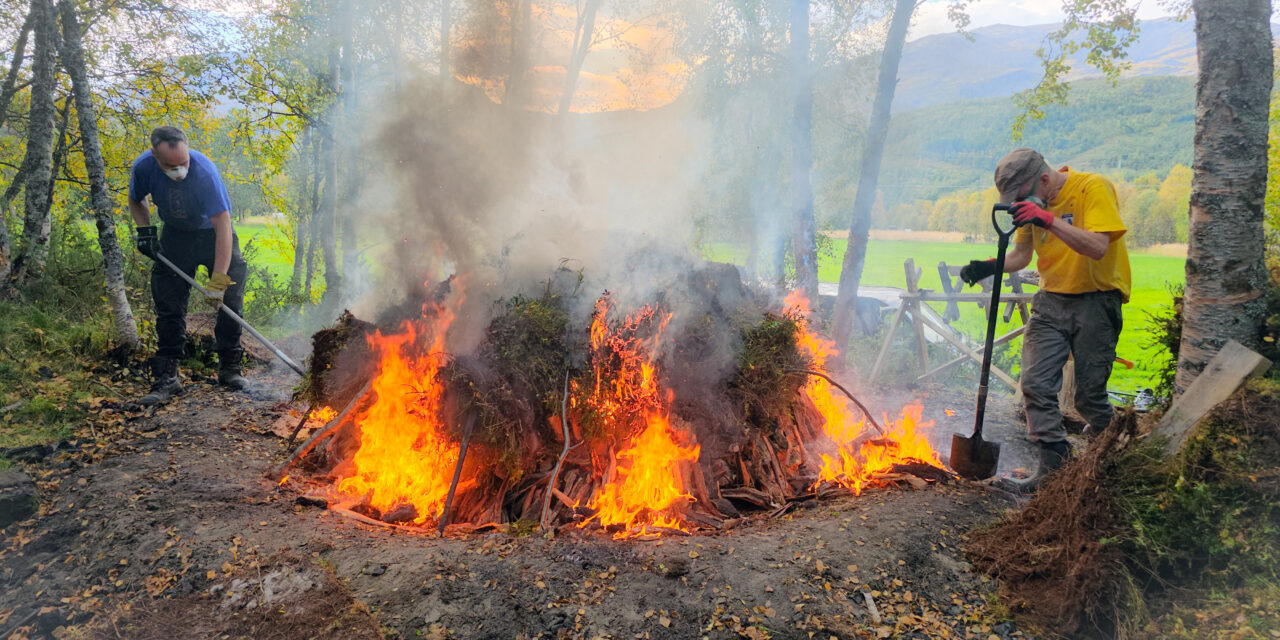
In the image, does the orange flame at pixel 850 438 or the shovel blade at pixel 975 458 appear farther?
the orange flame at pixel 850 438

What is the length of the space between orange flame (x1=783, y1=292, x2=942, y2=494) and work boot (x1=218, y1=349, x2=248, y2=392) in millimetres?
5840

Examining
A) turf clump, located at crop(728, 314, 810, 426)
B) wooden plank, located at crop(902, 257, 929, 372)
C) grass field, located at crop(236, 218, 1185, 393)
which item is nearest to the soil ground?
turf clump, located at crop(728, 314, 810, 426)

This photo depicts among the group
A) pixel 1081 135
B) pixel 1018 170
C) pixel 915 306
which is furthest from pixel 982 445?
pixel 1081 135

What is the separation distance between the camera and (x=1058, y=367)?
408cm

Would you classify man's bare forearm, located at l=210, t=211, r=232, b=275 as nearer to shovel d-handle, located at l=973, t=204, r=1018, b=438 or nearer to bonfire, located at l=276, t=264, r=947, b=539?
bonfire, located at l=276, t=264, r=947, b=539

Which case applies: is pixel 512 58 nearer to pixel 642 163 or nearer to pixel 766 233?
pixel 642 163

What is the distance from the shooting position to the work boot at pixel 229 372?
593 cm

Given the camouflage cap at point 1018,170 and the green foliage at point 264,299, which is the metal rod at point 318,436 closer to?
the camouflage cap at point 1018,170

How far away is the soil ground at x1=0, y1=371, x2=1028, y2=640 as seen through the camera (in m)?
2.57

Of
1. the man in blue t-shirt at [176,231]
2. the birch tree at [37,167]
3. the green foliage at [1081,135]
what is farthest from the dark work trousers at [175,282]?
the green foliage at [1081,135]

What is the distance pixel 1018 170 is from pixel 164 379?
7673 mm

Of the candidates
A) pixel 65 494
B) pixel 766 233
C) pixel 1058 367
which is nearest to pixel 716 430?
pixel 1058 367

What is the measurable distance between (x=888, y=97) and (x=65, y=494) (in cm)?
1013

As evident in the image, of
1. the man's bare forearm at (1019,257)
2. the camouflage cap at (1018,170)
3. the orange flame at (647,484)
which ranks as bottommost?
the orange flame at (647,484)
